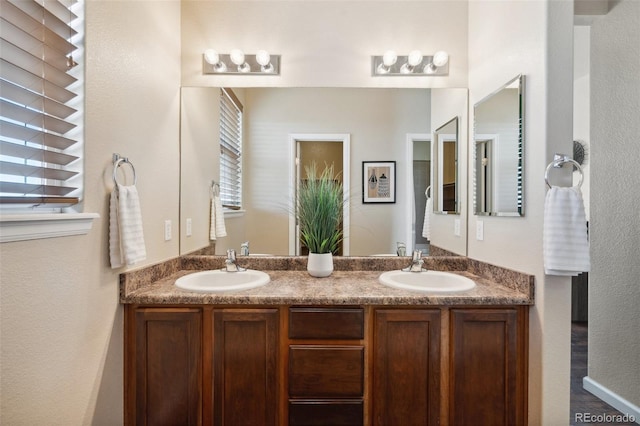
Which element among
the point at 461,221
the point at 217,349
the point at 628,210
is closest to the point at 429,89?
the point at 461,221

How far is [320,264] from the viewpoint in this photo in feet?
5.94

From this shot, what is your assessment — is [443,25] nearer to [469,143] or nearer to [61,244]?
[469,143]

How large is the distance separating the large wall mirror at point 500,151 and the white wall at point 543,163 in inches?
1.6

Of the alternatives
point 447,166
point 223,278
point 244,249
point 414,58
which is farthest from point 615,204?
point 223,278

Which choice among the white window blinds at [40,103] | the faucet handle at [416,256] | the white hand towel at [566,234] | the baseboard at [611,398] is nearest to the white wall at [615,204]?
the baseboard at [611,398]

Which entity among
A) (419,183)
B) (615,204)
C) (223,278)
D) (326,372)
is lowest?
(326,372)

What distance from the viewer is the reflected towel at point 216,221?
2.06 metres

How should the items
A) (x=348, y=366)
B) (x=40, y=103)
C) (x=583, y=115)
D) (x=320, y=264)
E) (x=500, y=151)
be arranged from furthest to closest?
(x=583, y=115) → (x=320, y=264) → (x=500, y=151) → (x=348, y=366) → (x=40, y=103)

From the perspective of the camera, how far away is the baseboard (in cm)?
184

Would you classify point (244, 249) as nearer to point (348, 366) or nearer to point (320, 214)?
point (320, 214)

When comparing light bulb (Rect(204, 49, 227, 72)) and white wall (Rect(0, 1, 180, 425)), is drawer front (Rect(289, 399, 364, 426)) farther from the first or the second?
light bulb (Rect(204, 49, 227, 72))

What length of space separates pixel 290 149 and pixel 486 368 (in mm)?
1607

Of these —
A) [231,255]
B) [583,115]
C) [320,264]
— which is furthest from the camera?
[583,115]

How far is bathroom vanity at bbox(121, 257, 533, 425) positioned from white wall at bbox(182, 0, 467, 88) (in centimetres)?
138
